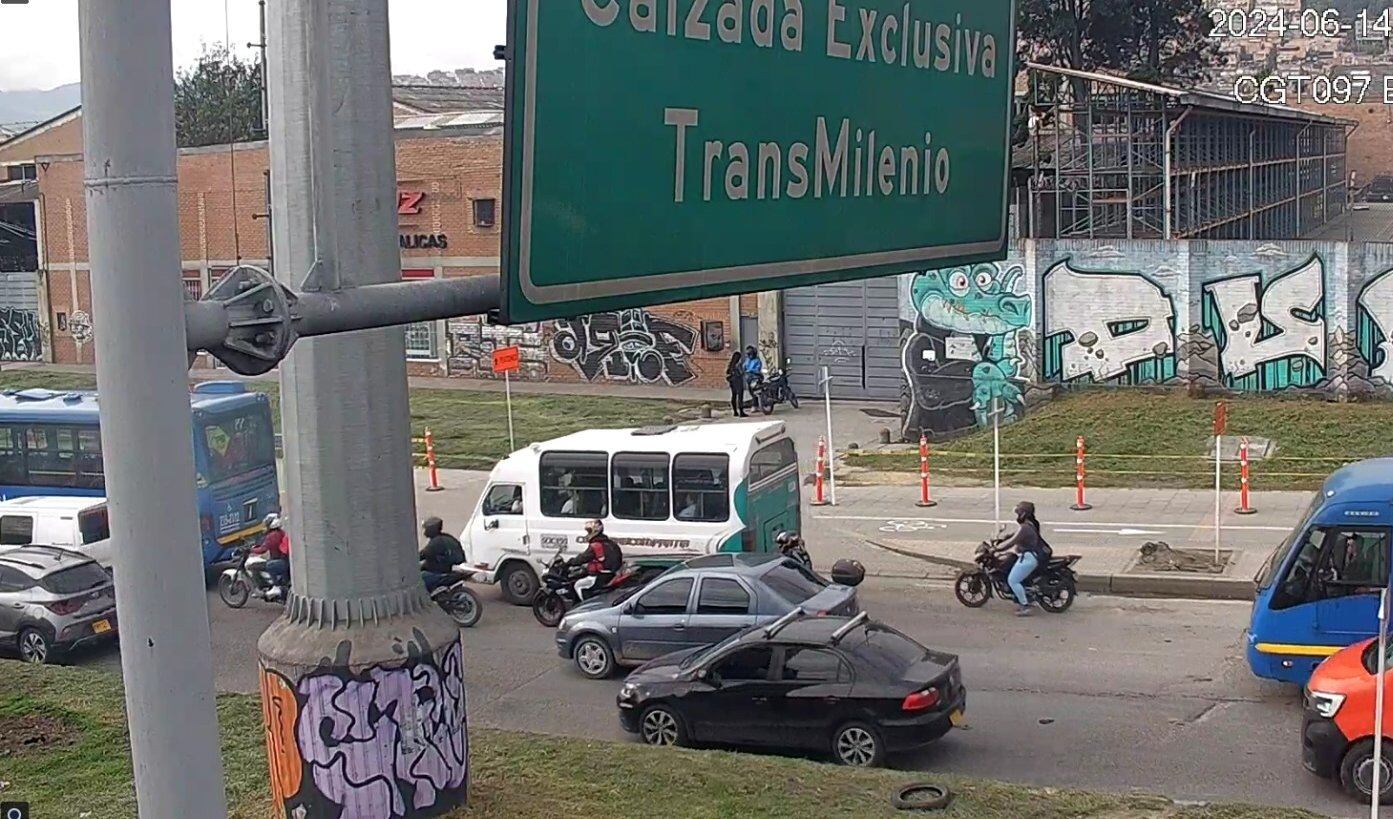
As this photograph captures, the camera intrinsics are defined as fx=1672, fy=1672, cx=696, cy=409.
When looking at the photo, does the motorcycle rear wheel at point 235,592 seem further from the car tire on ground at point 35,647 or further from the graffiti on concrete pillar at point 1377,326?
the graffiti on concrete pillar at point 1377,326

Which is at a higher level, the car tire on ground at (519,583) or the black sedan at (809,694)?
the black sedan at (809,694)

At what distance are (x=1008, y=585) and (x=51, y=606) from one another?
33.6 feet

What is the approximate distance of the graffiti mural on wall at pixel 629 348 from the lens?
39.0 m

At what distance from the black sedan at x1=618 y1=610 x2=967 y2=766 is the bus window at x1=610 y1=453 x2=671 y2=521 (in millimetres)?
5887

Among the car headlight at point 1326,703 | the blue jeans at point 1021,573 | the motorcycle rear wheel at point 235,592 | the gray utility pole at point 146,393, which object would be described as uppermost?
the gray utility pole at point 146,393

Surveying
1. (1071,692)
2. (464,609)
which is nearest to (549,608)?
(464,609)

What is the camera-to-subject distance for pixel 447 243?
4131 cm

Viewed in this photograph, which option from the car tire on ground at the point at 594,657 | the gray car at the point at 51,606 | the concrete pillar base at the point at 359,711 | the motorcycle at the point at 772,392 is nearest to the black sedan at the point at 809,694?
the car tire on ground at the point at 594,657

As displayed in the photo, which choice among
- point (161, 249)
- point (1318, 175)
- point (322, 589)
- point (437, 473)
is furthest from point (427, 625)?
point (1318, 175)

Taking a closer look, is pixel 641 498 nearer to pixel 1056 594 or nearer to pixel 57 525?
pixel 1056 594

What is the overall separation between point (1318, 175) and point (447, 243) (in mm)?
38805

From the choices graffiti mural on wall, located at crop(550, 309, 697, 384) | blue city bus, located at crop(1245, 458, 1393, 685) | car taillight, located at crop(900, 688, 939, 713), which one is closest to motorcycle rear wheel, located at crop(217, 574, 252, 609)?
car taillight, located at crop(900, 688, 939, 713)

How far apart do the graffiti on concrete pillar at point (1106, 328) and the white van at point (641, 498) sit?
10.6 meters

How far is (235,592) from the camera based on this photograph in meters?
20.5
